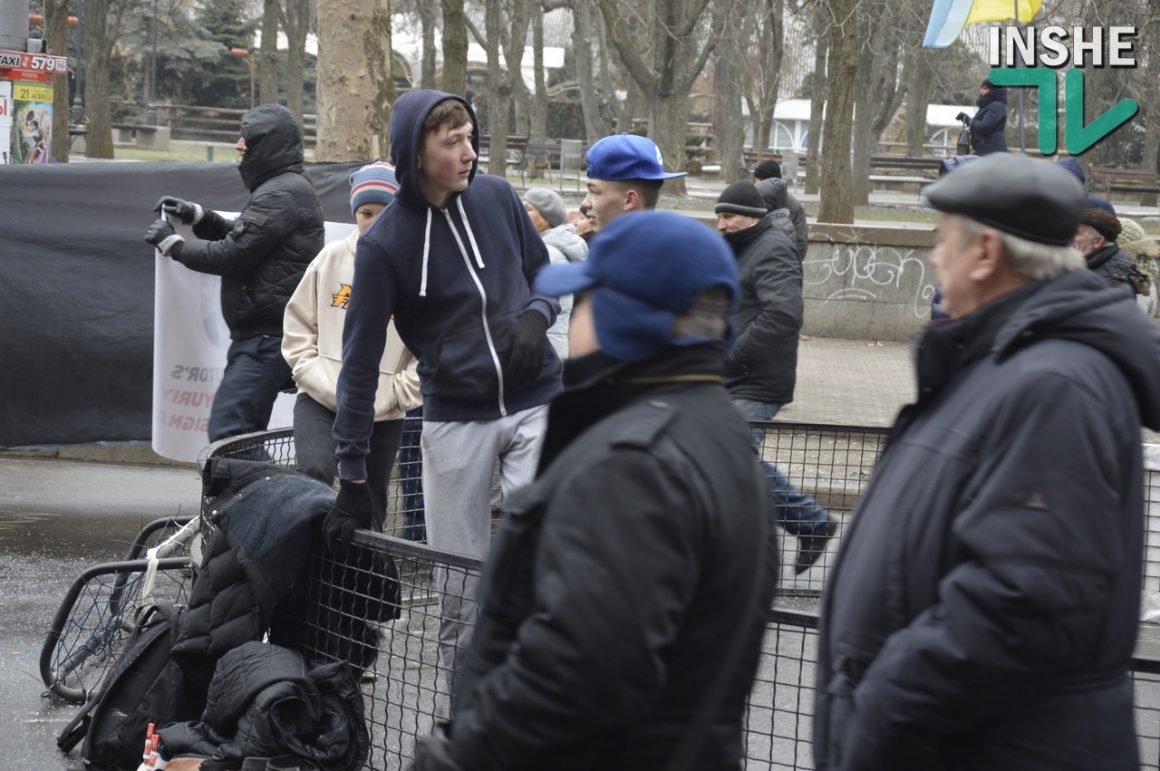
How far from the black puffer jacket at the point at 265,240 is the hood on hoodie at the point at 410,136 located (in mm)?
2202

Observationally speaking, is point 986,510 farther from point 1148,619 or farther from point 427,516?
point 1148,619

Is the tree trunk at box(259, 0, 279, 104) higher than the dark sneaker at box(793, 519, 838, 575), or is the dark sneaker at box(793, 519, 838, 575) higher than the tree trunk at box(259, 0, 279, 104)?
the tree trunk at box(259, 0, 279, 104)

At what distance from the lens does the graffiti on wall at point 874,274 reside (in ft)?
51.9

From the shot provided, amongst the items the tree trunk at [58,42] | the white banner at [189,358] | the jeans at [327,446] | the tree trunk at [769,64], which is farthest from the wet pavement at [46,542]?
the tree trunk at [769,64]

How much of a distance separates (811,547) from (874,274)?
10157 mm

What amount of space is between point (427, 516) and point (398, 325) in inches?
24.8

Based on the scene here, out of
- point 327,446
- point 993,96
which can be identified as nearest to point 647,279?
point 327,446

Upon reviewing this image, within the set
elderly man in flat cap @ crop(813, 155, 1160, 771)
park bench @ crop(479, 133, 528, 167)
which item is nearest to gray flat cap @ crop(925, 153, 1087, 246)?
elderly man in flat cap @ crop(813, 155, 1160, 771)

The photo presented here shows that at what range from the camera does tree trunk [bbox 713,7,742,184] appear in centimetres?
3728

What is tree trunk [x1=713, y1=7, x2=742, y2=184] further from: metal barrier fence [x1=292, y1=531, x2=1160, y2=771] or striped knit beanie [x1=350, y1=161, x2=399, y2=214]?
metal barrier fence [x1=292, y1=531, x2=1160, y2=771]

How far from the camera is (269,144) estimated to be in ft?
21.7

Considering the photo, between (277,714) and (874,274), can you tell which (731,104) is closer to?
(874,274)

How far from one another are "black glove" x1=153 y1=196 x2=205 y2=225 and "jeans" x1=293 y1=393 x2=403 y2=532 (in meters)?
1.49

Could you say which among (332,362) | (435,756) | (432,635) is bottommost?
(432,635)
